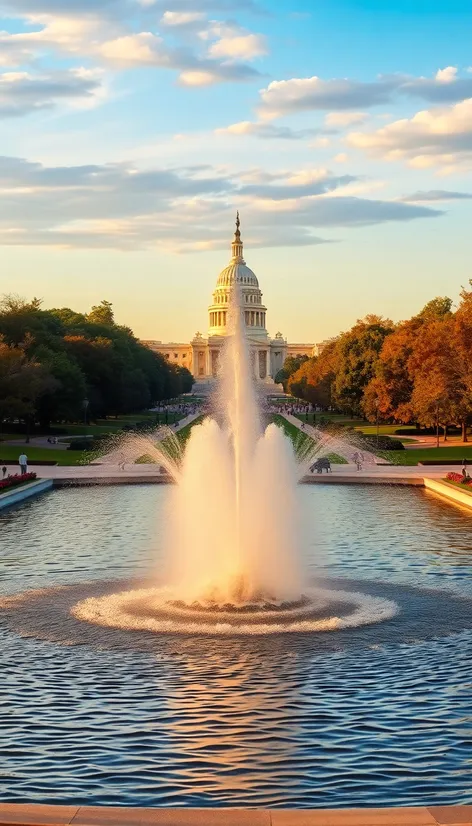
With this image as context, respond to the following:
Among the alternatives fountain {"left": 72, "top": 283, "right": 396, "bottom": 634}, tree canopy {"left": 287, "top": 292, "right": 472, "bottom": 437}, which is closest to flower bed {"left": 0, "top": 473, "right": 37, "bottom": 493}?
fountain {"left": 72, "top": 283, "right": 396, "bottom": 634}

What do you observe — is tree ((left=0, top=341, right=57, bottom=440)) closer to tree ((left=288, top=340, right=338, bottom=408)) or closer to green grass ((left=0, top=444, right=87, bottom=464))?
green grass ((left=0, top=444, right=87, bottom=464))

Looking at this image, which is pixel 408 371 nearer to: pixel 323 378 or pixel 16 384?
pixel 16 384

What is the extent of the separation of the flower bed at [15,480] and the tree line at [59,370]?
15.7 meters

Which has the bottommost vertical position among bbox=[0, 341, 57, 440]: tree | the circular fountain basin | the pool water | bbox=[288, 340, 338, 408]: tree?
the pool water

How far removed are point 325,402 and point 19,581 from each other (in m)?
91.6

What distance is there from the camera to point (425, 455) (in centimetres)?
5622

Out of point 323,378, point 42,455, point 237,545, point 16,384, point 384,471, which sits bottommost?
point 237,545

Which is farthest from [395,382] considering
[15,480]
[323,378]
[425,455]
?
[15,480]

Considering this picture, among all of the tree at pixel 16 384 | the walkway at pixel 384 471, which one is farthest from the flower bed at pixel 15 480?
the tree at pixel 16 384

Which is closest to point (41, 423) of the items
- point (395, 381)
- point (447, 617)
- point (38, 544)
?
point (395, 381)

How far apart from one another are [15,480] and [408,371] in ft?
126

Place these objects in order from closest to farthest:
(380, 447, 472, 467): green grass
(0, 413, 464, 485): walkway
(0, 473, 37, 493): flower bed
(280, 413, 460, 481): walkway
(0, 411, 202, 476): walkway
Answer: (0, 473, 37, 493): flower bed, (0, 413, 464, 485): walkway, (0, 411, 202, 476): walkway, (280, 413, 460, 481): walkway, (380, 447, 472, 467): green grass

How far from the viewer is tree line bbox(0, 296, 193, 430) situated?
5900cm

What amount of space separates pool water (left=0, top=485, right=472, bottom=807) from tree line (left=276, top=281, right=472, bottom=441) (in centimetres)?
3982
